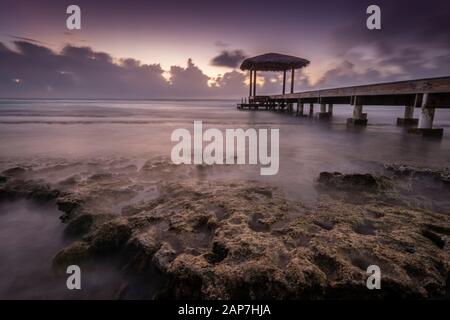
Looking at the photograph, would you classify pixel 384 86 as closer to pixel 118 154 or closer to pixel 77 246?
pixel 118 154

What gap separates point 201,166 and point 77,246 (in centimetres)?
277

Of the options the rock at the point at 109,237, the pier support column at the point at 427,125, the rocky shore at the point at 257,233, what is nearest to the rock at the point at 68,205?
the rocky shore at the point at 257,233

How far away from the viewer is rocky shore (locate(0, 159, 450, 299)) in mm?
1638

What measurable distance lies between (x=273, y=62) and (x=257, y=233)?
92.7ft

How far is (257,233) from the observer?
2.21m

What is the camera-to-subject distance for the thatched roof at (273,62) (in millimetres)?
27297

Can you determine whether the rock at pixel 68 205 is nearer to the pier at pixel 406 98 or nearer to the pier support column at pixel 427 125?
the pier at pixel 406 98

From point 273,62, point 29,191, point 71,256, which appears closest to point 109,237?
point 71,256

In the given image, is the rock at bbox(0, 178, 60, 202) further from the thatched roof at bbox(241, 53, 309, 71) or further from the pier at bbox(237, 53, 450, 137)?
the thatched roof at bbox(241, 53, 309, 71)

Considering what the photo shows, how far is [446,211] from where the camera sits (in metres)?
2.72

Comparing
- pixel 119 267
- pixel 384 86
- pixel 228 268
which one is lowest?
pixel 119 267

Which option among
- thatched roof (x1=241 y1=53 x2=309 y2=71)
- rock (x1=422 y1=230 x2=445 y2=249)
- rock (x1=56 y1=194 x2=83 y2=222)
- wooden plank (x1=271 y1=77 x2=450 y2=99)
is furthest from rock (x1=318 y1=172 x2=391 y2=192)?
thatched roof (x1=241 y1=53 x2=309 y2=71)

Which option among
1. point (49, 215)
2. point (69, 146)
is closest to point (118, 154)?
point (69, 146)

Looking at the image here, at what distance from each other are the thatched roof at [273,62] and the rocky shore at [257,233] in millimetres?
26202
